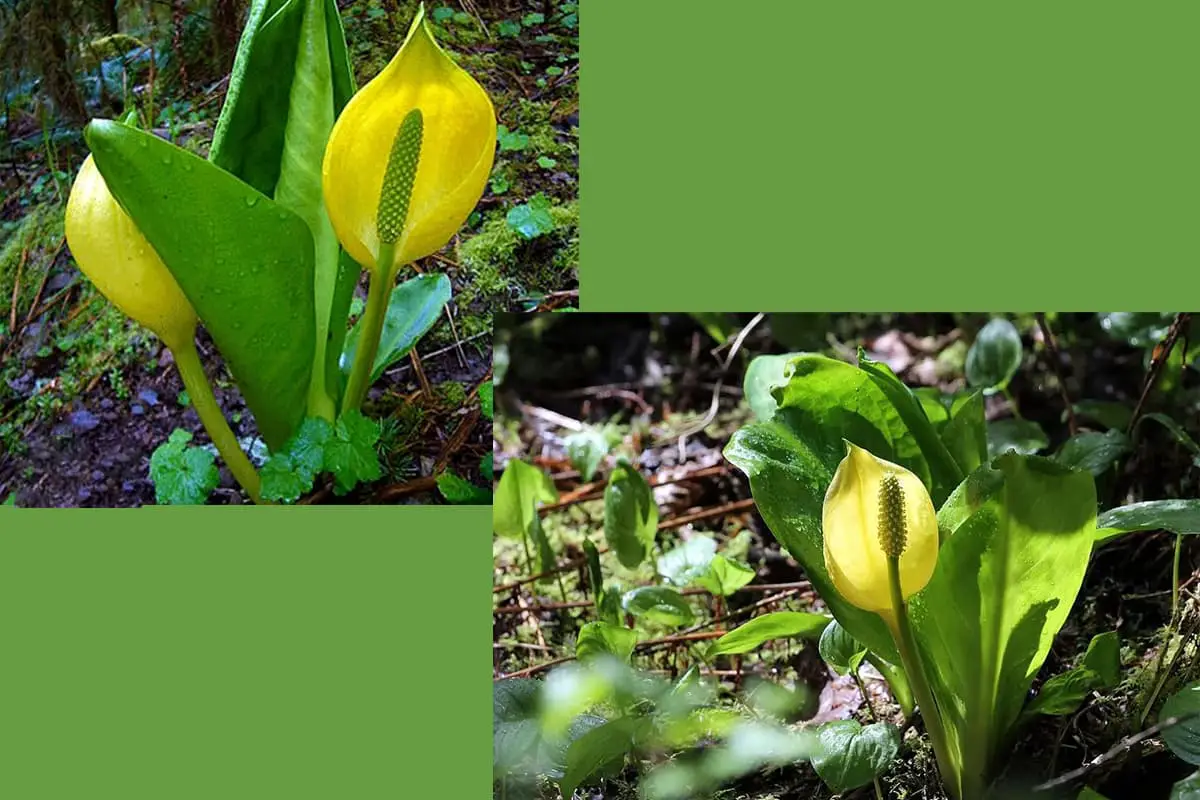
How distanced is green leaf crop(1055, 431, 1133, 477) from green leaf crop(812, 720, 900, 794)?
0.46 meters

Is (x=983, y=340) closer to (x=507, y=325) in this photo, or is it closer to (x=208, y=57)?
(x=507, y=325)

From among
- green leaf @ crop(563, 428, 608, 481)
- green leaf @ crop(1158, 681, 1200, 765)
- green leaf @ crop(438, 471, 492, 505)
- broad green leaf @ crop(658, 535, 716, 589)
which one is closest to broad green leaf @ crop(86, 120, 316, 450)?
green leaf @ crop(438, 471, 492, 505)

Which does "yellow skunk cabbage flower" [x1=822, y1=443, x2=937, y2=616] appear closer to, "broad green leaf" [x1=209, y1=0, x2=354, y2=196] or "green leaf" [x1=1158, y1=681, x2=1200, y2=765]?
"green leaf" [x1=1158, y1=681, x2=1200, y2=765]

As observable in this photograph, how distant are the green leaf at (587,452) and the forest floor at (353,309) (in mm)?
158

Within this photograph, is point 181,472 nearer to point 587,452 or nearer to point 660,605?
point 587,452

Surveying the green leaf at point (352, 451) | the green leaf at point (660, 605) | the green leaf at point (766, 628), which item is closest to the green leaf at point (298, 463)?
the green leaf at point (352, 451)

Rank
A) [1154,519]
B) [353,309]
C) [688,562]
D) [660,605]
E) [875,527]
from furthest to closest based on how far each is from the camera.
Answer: [353,309]
[688,562]
[660,605]
[1154,519]
[875,527]

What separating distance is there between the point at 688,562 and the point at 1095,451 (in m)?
0.50

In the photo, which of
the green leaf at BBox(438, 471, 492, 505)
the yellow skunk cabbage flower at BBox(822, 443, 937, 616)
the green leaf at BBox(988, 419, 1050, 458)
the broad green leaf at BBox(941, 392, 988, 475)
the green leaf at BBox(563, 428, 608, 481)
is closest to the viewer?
the yellow skunk cabbage flower at BBox(822, 443, 937, 616)

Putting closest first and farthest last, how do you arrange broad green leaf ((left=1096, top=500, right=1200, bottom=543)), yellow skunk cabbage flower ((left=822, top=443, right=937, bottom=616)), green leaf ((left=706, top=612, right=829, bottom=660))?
yellow skunk cabbage flower ((left=822, top=443, right=937, bottom=616)) → broad green leaf ((left=1096, top=500, right=1200, bottom=543)) → green leaf ((left=706, top=612, right=829, bottom=660))

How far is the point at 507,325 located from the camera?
5.45 ft

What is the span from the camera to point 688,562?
145 centimetres

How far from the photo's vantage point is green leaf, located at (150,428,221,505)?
167 centimetres

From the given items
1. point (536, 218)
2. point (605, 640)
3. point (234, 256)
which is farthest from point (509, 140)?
point (605, 640)
